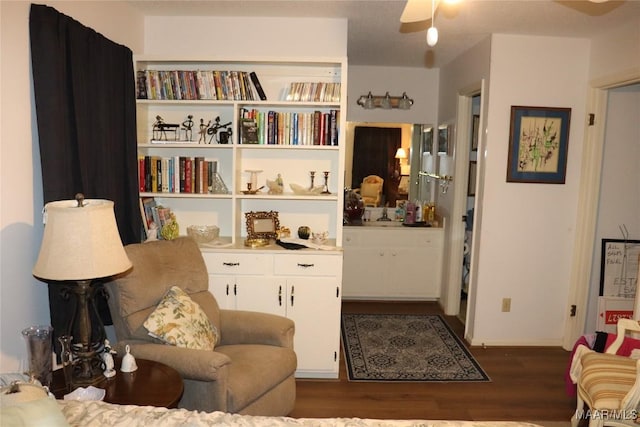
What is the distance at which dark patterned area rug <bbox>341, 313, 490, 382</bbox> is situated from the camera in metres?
3.41

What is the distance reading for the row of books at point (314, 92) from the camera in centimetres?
342

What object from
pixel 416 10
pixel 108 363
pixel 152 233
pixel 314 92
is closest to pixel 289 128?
pixel 314 92

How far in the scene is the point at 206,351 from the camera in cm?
231

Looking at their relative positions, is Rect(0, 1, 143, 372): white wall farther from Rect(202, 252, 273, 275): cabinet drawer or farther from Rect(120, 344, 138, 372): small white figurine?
Rect(202, 252, 273, 275): cabinet drawer

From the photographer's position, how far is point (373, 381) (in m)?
3.29

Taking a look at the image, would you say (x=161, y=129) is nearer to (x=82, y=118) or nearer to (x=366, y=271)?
(x=82, y=118)

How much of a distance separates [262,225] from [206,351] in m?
1.40

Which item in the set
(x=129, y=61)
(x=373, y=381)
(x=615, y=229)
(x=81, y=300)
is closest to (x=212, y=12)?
(x=129, y=61)

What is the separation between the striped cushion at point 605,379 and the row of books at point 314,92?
2188 mm

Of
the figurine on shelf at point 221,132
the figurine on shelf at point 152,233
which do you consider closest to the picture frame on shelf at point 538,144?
the figurine on shelf at point 221,132

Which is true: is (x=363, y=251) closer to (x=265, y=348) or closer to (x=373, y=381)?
(x=373, y=381)

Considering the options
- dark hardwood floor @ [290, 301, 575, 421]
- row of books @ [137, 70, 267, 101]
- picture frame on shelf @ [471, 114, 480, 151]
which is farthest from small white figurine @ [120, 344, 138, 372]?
picture frame on shelf @ [471, 114, 480, 151]

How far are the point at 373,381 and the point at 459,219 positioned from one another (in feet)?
6.22

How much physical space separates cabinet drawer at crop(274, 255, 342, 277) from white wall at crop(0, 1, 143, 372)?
1.39 m
